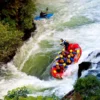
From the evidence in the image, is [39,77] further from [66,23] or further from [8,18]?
[66,23]

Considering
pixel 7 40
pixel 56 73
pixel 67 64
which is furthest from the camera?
pixel 67 64

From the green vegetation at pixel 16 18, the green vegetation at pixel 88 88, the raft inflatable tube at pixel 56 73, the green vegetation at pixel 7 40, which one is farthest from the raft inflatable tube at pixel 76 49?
the green vegetation at pixel 88 88

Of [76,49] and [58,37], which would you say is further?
[58,37]

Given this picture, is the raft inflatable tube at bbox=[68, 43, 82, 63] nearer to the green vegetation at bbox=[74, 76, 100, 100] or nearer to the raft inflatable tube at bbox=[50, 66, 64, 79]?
the raft inflatable tube at bbox=[50, 66, 64, 79]

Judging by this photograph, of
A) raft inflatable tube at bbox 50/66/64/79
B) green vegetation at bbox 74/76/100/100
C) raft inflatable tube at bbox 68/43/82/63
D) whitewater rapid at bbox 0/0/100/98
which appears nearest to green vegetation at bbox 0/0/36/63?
whitewater rapid at bbox 0/0/100/98

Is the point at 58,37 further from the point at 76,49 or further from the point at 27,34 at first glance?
the point at 76,49

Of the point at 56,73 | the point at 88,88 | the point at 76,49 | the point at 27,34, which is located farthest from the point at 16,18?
the point at 88,88
